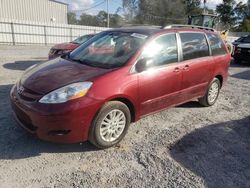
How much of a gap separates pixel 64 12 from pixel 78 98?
3001cm

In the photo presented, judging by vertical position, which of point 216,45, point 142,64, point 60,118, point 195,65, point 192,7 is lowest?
point 60,118

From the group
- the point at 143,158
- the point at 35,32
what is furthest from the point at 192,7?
the point at 143,158

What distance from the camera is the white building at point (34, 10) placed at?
25812mm

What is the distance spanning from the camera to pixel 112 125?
3717 mm

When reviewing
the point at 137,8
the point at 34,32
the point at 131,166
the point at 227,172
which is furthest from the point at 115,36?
the point at 137,8

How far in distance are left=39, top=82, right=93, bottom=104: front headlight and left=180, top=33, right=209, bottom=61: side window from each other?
2239 millimetres

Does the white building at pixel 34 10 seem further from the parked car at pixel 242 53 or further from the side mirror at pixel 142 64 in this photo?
the side mirror at pixel 142 64

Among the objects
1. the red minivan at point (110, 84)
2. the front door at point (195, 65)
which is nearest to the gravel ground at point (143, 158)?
the red minivan at point (110, 84)

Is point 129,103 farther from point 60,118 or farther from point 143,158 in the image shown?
point 60,118

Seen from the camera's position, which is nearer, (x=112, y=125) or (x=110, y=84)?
(x=110, y=84)

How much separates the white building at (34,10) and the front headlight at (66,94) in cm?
2466

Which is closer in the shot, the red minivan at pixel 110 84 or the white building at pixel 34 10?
the red minivan at pixel 110 84

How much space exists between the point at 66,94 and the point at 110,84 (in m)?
0.61

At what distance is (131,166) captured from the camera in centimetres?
335
